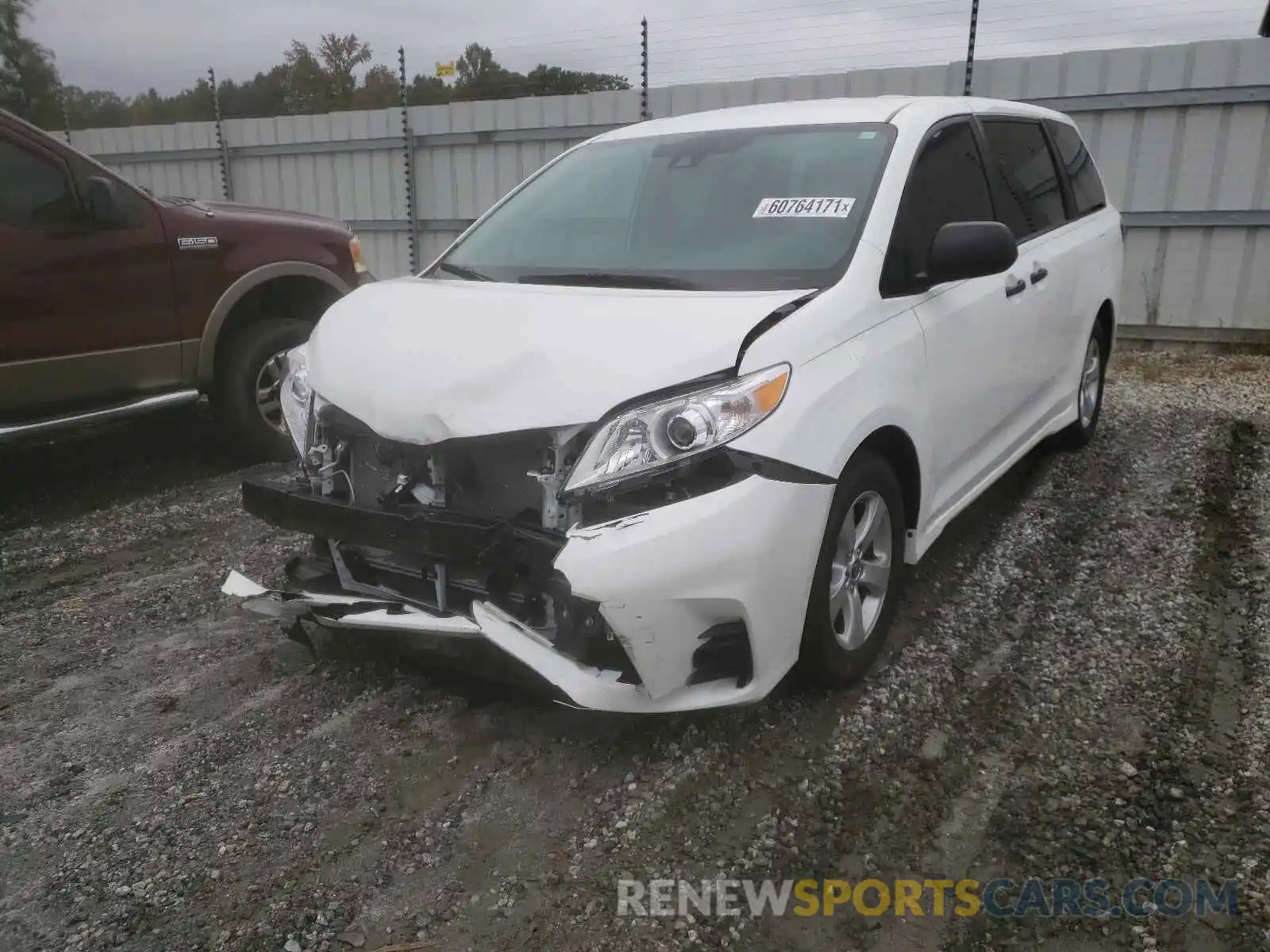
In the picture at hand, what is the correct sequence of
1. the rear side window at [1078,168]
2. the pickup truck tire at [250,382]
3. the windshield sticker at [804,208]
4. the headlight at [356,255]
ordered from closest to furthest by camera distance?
the windshield sticker at [804,208] < the rear side window at [1078,168] < the pickup truck tire at [250,382] < the headlight at [356,255]

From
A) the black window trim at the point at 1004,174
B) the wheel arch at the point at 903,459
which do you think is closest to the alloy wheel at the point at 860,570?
the wheel arch at the point at 903,459

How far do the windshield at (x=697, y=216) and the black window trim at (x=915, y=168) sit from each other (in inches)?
4.1

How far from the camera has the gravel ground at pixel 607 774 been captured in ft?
7.09

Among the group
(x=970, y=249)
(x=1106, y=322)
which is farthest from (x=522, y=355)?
(x=1106, y=322)

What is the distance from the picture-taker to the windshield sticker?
3.10m

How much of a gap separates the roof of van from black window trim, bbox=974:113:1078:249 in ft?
0.32

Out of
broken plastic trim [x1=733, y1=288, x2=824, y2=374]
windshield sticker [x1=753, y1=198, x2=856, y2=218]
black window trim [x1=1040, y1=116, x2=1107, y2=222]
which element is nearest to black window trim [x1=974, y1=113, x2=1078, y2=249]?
black window trim [x1=1040, y1=116, x2=1107, y2=222]

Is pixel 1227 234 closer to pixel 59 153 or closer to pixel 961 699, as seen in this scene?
pixel 961 699

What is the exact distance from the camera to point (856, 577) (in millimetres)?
2941

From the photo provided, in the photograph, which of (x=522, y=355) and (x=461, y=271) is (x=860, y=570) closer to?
(x=522, y=355)

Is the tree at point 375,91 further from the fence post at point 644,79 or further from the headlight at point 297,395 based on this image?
the headlight at point 297,395

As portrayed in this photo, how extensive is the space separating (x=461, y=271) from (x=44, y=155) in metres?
2.53

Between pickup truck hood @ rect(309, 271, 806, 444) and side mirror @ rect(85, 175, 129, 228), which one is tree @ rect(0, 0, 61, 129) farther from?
pickup truck hood @ rect(309, 271, 806, 444)

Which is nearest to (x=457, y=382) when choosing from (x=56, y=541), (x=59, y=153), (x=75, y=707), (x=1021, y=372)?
(x=75, y=707)
